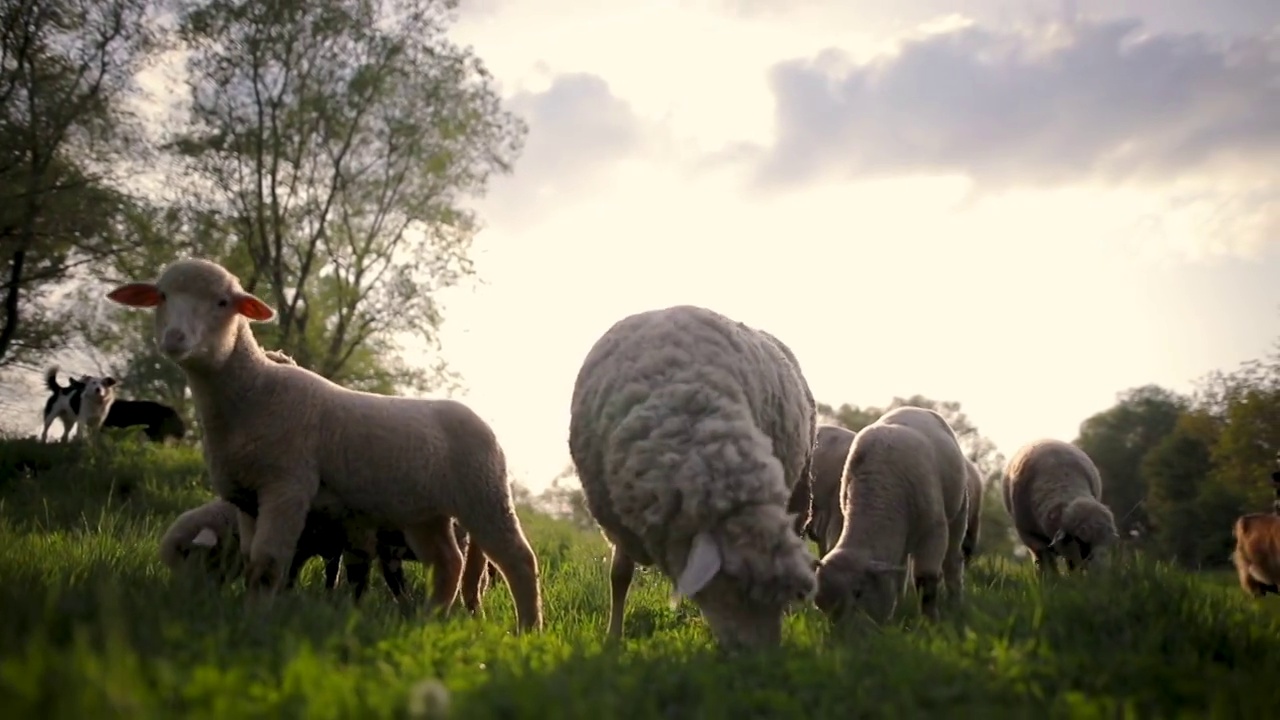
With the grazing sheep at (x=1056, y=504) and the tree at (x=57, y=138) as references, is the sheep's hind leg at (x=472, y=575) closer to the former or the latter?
the grazing sheep at (x=1056, y=504)

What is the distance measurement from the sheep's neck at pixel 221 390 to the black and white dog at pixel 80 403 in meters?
15.0

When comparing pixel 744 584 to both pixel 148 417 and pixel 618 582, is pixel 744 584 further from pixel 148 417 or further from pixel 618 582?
pixel 148 417

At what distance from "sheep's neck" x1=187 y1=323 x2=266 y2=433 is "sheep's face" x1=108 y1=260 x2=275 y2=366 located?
0.10 metres

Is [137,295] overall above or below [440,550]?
above

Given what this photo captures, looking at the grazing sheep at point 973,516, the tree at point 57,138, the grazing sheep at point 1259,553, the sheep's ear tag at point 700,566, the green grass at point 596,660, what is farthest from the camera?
the tree at point 57,138

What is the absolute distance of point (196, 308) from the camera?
5406 millimetres

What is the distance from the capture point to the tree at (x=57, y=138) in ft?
57.1

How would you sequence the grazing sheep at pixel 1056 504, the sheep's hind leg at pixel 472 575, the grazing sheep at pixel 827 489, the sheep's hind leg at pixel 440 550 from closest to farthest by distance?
1. the sheep's hind leg at pixel 440 550
2. the sheep's hind leg at pixel 472 575
3. the grazing sheep at pixel 1056 504
4. the grazing sheep at pixel 827 489

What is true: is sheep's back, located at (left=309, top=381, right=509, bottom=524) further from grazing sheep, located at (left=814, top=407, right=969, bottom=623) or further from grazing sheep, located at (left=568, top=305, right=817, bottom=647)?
grazing sheep, located at (left=814, top=407, right=969, bottom=623)

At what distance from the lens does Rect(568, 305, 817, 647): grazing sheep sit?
4682 mm

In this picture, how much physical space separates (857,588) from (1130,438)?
27847 mm

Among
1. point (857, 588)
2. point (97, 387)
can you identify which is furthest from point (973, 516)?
point (97, 387)

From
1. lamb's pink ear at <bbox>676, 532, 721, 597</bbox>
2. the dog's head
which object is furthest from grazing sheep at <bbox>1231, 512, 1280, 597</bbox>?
the dog's head

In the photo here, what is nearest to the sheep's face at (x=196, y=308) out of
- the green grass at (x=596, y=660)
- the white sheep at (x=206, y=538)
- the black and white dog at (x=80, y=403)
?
the green grass at (x=596, y=660)
